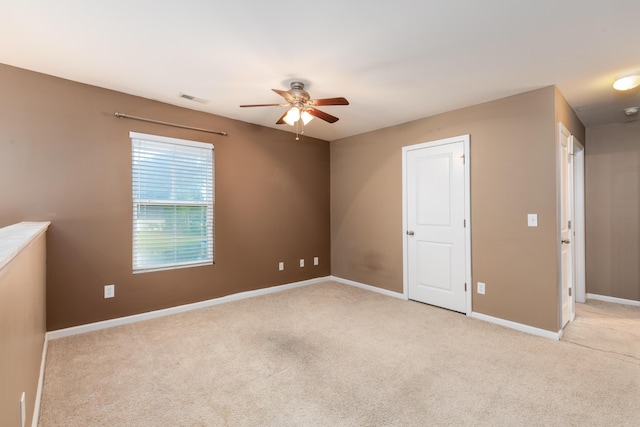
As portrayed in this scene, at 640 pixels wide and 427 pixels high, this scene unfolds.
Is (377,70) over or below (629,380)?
over

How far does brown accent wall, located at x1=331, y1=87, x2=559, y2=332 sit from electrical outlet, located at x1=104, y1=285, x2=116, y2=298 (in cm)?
344

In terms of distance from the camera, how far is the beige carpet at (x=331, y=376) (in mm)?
1787

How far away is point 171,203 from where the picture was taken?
3525 millimetres

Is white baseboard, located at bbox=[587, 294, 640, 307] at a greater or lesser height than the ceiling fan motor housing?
lesser

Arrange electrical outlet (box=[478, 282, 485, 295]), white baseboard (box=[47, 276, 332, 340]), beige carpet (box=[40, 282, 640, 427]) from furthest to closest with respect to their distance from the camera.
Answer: electrical outlet (box=[478, 282, 485, 295]), white baseboard (box=[47, 276, 332, 340]), beige carpet (box=[40, 282, 640, 427])

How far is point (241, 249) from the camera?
4.16 meters

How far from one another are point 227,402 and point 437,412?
1.31 m

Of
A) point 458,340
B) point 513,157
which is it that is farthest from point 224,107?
point 458,340

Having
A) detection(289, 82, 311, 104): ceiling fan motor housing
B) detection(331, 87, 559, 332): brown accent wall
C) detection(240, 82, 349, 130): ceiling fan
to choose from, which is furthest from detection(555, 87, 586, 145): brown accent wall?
detection(289, 82, 311, 104): ceiling fan motor housing

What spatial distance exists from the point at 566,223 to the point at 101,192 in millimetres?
4884

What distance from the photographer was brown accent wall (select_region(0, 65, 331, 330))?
2.71 meters

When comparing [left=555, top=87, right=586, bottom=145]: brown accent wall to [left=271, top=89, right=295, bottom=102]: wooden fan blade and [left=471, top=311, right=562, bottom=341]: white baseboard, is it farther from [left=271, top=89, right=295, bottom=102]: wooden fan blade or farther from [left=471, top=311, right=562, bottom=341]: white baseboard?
[left=271, top=89, right=295, bottom=102]: wooden fan blade

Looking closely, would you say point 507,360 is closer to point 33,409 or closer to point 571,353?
point 571,353

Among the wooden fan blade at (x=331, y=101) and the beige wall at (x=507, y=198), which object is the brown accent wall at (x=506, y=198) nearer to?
the beige wall at (x=507, y=198)
